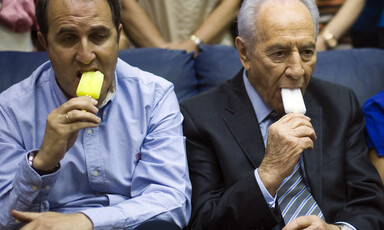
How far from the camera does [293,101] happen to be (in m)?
1.82

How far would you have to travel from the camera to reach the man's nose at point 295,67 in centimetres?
184

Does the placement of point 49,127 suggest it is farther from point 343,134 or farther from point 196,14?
point 196,14

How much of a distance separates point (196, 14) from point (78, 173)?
127 cm

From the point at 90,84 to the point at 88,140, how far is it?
23 centimetres

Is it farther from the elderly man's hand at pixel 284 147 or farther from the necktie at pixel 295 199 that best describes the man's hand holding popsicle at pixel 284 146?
the necktie at pixel 295 199

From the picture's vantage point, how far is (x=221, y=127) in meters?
1.95

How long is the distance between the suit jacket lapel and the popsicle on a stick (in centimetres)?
16

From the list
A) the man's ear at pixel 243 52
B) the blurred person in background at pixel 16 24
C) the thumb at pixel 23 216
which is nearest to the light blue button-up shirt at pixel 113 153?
the thumb at pixel 23 216

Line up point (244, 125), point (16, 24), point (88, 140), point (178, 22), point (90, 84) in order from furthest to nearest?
point (178, 22)
point (16, 24)
point (244, 125)
point (88, 140)
point (90, 84)

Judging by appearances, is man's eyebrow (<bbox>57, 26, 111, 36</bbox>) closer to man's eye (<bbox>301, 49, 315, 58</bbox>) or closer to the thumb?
the thumb

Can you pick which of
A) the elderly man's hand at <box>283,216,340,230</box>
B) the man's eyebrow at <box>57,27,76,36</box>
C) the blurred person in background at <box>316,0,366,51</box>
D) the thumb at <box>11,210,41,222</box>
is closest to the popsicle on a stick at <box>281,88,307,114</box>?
the elderly man's hand at <box>283,216,340,230</box>

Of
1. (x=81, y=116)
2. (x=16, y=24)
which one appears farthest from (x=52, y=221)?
(x=16, y=24)

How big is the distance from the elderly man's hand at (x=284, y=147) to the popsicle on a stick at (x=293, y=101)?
52 mm

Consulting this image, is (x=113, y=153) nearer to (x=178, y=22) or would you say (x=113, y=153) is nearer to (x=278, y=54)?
(x=278, y=54)
